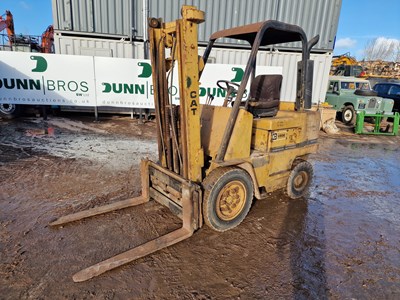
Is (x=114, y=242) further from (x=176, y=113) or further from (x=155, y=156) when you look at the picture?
(x=155, y=156)

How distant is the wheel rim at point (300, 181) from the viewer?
4.31 meters

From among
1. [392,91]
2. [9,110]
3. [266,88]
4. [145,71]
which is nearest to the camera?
[266,88]

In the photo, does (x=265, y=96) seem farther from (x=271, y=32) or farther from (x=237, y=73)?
(x=237, y=73)

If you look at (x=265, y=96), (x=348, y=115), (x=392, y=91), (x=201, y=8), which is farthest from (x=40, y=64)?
(x=392, y=91)

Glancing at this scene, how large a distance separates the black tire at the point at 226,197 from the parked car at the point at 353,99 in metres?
11.1

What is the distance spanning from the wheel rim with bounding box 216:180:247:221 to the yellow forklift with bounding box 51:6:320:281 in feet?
0.04

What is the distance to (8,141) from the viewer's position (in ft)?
22.8

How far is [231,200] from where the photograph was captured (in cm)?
338

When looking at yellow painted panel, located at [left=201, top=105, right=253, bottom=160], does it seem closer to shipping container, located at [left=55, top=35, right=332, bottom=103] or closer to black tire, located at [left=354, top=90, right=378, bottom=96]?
shipping container, located at [left=55, top=35, right=332, bottom=103]

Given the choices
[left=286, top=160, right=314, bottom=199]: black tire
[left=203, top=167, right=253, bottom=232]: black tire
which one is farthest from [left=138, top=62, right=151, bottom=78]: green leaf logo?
[left=203, top=167, right=253, bottom=232]: black tire

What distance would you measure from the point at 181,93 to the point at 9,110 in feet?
31.7

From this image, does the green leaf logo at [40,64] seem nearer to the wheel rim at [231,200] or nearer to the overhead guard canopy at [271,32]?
the overhead guard canopy at [271,32]

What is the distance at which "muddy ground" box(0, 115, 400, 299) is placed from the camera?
2.45 meters

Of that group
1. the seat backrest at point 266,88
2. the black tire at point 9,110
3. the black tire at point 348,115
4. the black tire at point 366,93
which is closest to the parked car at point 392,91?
the black tire at point 366,93
